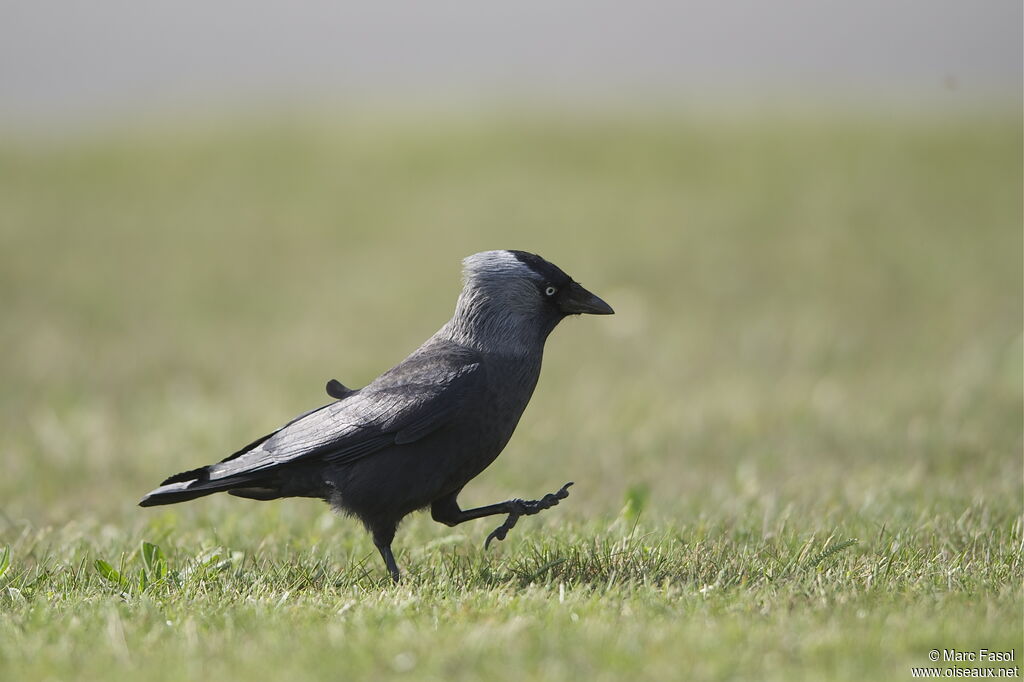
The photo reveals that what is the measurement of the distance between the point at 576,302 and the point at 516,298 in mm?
295

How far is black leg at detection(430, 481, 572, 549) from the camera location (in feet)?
16.0

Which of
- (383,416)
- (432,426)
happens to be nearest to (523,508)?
(432,426)

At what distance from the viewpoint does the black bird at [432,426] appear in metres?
4.69

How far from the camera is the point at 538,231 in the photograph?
14.6m

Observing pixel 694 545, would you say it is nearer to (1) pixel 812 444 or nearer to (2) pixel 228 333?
(1) pixel 812 444

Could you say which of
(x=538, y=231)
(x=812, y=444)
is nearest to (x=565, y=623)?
(x=812, y=444)

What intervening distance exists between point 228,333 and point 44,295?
267cm

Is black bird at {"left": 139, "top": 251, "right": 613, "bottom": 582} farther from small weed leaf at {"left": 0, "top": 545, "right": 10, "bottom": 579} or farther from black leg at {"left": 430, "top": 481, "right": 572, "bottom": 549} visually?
small weed leaf at {"left": 0, "top": 545, "right": 10, "bottom": 579}

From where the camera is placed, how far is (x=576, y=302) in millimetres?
5137

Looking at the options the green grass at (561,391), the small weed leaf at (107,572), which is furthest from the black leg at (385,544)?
the small weed leaf at (107,572)

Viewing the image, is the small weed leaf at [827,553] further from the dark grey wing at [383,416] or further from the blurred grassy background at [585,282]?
the blurred grassy background at [585,282]

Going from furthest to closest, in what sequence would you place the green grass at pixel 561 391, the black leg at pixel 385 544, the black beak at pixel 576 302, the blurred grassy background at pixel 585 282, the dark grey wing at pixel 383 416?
the blurred grassy background at pixel 585 282 < the black beak at pixel 576 302 < the black leg at pixel 385 544 < the dark grey wing at pixel 383 416 < the green grass at pixel 561 391

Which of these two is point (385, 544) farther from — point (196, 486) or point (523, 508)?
point (196, 486)

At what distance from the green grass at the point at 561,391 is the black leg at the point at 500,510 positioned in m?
0.15
